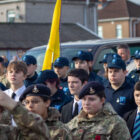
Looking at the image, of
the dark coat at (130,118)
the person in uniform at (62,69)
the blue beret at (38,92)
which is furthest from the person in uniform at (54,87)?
the blue beret at (38,92)

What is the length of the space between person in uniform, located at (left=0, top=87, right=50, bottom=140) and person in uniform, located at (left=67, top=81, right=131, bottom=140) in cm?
113

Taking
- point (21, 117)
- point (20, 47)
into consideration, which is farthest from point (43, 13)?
point (21, 117)

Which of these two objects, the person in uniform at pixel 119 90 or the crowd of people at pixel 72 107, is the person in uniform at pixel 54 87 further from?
the person in uniform at pixel 119 90

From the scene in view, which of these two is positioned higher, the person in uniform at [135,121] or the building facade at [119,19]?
the building facade at [119,19]

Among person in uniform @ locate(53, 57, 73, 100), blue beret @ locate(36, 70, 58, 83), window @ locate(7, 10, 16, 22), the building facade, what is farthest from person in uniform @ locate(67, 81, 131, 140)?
the building facade

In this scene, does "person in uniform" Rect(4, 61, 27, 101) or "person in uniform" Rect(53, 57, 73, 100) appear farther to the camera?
"person in uniform" Rect(53, 57, 73, 100)

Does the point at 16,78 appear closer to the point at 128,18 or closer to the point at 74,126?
the point at 74,126

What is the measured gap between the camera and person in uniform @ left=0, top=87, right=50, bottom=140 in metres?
3.54

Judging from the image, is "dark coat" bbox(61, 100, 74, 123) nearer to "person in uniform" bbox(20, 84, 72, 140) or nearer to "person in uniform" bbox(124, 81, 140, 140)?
"person in uniform" bbox(124, 81, 140, 140)

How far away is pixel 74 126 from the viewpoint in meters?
5.12

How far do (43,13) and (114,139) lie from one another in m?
35.6

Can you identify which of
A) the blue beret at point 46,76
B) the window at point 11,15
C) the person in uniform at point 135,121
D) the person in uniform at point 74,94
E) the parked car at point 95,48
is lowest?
the person in uniform at point 135,121

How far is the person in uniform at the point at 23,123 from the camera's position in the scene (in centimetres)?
354

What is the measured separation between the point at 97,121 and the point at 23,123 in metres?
1.47
